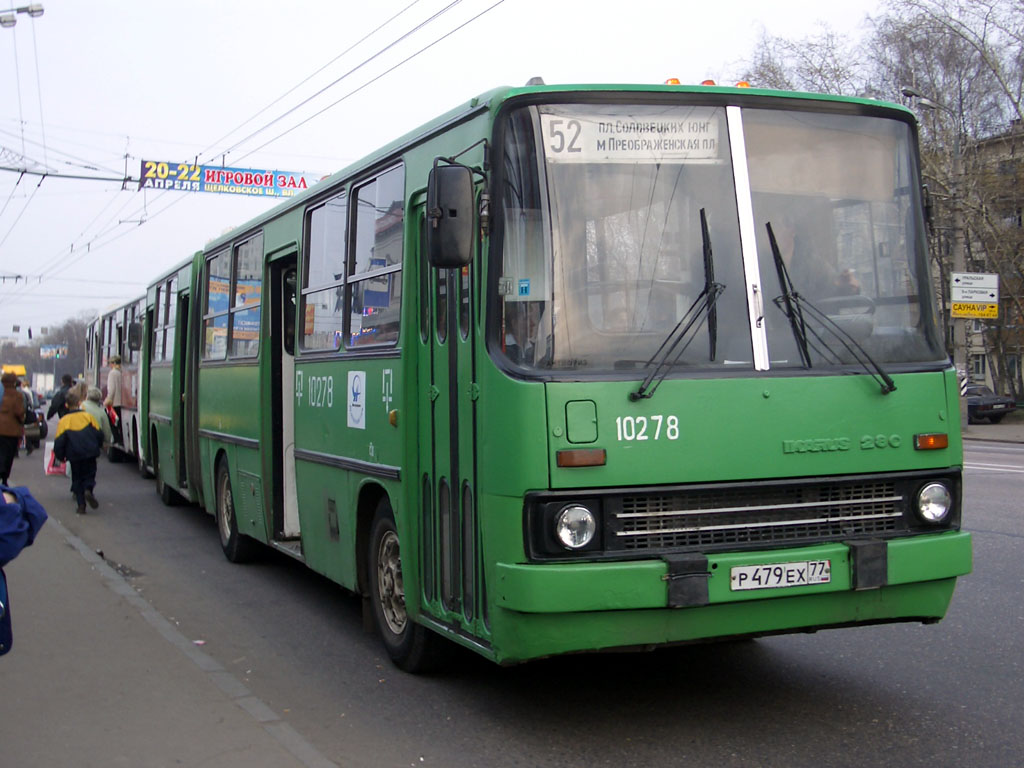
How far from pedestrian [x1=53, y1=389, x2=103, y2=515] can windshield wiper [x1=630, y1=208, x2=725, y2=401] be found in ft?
35.8

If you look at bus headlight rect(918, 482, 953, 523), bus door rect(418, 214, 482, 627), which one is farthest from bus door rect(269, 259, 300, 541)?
bus headlight rect(918, 482, 953, 523)

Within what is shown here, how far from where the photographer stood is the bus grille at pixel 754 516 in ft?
16.9

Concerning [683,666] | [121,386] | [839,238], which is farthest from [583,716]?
[121,386]

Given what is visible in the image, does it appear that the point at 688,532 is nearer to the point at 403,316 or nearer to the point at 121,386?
the point at 403,316

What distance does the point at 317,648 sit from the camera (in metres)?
7.54

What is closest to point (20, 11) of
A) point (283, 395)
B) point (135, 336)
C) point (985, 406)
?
point (135, 336)

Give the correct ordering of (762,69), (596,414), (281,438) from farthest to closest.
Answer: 1. (762,69)
2. (281,438)
3. (596,414)

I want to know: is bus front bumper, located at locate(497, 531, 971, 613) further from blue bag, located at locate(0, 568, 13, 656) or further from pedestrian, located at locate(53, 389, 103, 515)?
pedestrian, located at locate(53, 389, 103, 515)

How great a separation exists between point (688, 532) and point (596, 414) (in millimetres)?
655

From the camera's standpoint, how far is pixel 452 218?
5297 millimetres

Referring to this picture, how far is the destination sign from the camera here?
5.38 meters

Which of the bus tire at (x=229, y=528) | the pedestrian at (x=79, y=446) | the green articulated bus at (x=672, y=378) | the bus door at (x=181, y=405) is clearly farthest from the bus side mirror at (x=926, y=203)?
the pedestrian at (x=79, y=446)

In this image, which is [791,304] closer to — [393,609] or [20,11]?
[393,609]

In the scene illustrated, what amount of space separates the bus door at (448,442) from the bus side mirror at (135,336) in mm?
13312
